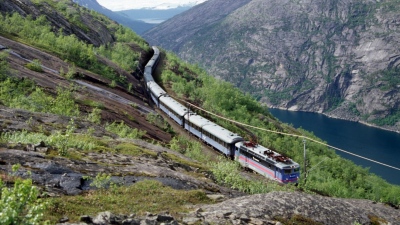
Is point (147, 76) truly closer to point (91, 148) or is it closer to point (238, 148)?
point (238, 148)

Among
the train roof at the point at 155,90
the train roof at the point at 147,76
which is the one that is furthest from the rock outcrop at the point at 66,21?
the train roof at the point at 155,90

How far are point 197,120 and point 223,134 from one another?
776 centimetres

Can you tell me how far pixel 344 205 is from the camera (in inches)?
698

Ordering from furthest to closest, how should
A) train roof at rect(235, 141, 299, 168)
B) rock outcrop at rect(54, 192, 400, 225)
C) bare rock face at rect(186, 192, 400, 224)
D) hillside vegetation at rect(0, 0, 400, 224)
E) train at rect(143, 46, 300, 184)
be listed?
Result: train roof at rect(235, 141, 299, 168), train at rect(143, 46, 300, 184), hillside vegetation at rect(0, 0, 400, 224), bare rock face at rect(186, 192, 400, 224), rock outcrop at rect(54, 192, 400, 225)

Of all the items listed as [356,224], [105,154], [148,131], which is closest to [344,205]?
[356,224]

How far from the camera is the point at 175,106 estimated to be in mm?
59656

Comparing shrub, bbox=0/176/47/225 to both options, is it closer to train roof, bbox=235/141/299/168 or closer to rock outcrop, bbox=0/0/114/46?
train roof, bbox=235/141/299/168

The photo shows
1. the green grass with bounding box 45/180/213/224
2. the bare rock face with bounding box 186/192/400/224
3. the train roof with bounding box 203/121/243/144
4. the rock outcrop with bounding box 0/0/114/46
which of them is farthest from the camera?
the rock outcrop with bounding box 0/0/114/46

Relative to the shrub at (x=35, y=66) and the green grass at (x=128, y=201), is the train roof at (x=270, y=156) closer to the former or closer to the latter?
the green grass at (x=128, y=201)

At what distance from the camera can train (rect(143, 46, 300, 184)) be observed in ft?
124

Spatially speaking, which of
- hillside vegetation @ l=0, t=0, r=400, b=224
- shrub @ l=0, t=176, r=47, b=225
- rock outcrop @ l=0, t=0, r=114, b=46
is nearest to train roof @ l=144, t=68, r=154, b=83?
hillside vegetation @ l=0, t=0, r=400, b=224

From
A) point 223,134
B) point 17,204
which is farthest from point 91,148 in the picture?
point 223,134

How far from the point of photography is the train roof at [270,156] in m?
38.1

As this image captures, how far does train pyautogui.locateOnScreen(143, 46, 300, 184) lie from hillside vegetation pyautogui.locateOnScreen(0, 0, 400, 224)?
6.42 feet
